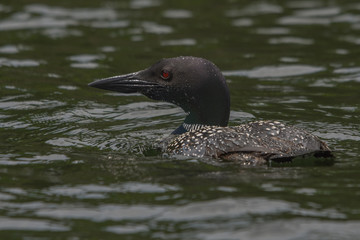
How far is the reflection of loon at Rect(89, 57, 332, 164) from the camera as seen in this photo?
597 cm

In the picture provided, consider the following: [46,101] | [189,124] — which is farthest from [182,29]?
[189,124]

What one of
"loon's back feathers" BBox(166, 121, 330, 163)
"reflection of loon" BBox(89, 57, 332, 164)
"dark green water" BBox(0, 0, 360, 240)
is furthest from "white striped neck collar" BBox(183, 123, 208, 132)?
"loon's back feathers" BBox(166, 121, 330, 163)

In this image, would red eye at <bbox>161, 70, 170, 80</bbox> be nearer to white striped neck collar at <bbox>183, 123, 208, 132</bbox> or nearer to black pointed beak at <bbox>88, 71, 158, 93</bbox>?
black pointed beak at <bbox>88, 71, 158, 93</bbox>

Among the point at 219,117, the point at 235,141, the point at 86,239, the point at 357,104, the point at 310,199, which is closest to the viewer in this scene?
the point at 86,239

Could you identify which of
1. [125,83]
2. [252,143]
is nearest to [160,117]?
[125,83]

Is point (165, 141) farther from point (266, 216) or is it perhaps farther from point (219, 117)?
point (266, 216)

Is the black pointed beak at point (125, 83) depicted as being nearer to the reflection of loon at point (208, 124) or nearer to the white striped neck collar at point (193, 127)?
the reflection of loon at point (208, 124)

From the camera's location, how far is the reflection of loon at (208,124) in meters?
5.97

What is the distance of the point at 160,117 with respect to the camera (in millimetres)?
8312

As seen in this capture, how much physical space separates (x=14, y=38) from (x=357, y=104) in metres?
5.50

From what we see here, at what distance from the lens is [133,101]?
29.7 feet

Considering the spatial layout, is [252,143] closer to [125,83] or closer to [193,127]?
[193,127]

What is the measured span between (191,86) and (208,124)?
370 millimetres

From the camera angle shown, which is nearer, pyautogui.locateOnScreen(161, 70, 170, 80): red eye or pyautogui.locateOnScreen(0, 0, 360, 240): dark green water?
pyautogui.locateOnScreen(0, 0, 360, 240): dark green water
